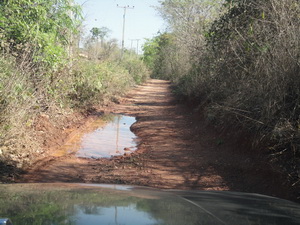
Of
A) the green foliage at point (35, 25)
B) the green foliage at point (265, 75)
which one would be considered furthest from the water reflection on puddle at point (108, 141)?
the green foliage at point (265, 75)

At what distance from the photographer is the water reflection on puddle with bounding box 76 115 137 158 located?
930 centimetres

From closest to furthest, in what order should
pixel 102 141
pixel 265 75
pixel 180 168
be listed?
1. pixel 180 168
2. pixel 265 75
3. pixel 102 141

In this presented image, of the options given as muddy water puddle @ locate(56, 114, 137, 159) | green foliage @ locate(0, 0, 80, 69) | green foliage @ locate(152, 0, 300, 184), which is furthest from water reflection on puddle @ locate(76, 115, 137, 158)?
green foliage @ locate(152, 0, 300, 184)

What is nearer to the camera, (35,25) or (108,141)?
(35,25)

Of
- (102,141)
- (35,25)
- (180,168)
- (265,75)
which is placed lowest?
(102,141)

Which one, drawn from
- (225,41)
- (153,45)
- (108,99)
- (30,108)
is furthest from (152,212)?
(153,45)

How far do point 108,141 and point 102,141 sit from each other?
190mm

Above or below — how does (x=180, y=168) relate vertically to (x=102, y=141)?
above

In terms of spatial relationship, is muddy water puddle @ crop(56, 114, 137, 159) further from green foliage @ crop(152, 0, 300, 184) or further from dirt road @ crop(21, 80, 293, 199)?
green foliage @ crop(152, 0, 300, 184)

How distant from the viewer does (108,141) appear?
10961 millimetres

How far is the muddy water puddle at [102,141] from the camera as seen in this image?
30.3 ft

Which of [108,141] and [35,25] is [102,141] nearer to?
[108,141]

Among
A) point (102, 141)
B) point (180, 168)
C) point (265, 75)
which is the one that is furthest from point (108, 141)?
point (265, 75)

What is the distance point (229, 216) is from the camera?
2.46 m
